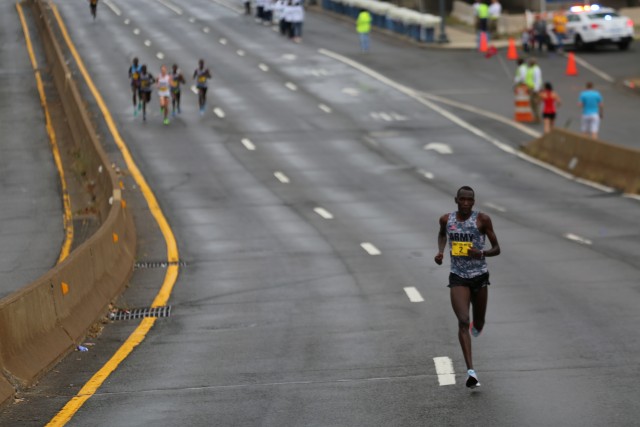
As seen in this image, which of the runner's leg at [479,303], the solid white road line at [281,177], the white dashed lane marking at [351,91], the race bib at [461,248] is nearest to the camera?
the race bib at [461,248]

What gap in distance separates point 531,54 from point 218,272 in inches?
1505

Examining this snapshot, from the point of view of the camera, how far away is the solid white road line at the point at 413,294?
60.3 feet

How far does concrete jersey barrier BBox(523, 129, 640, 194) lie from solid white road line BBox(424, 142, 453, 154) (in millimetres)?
2118

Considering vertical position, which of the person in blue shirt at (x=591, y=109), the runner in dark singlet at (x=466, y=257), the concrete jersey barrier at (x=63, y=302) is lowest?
the person in blue shirt at (x=591, y=109)

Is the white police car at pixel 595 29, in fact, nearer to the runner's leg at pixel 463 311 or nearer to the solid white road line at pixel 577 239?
the solid white road line at pixel 577 239

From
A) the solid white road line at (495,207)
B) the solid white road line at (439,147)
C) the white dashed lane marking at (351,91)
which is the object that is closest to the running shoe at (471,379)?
the solid white road line at (495,207)

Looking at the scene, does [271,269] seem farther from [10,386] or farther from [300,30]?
[300,30]

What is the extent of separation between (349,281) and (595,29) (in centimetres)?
4063

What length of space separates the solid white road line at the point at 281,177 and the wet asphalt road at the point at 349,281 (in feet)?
0.21

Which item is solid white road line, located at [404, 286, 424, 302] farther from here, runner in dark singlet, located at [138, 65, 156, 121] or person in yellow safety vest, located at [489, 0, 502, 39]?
person in yellow safety vest, located at [489, 0, 502, 39]

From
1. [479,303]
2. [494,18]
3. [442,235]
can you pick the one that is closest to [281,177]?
[442,235]

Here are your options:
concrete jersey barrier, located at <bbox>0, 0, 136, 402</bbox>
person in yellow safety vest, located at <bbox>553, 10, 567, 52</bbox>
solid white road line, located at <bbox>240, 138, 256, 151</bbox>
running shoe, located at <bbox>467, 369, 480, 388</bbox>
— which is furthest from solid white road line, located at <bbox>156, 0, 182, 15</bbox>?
running shoe, located at <bbox>467, 369, 480, 388</bbox>

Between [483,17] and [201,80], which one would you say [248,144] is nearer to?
[201,80]

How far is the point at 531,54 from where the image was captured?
5803 cm
